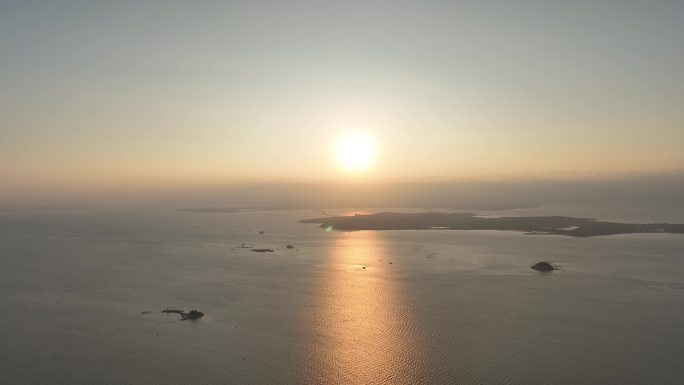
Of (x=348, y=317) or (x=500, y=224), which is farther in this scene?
(x=500, y=224)

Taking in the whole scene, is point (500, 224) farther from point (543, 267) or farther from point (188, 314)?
point (188, 314)

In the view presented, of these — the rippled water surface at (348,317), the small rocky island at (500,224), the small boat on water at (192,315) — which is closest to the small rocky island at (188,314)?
the small boat on water at (192,315)

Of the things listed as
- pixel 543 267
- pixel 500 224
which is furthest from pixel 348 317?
pixel 500 224

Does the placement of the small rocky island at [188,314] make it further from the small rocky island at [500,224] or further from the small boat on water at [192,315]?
the small rocky island at [500,224]

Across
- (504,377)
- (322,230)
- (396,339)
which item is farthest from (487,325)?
(322,230)

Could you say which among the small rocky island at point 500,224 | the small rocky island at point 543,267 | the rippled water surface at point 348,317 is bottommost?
the rippled water surface at point 348,317

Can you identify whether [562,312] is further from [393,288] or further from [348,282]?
[348,282]
